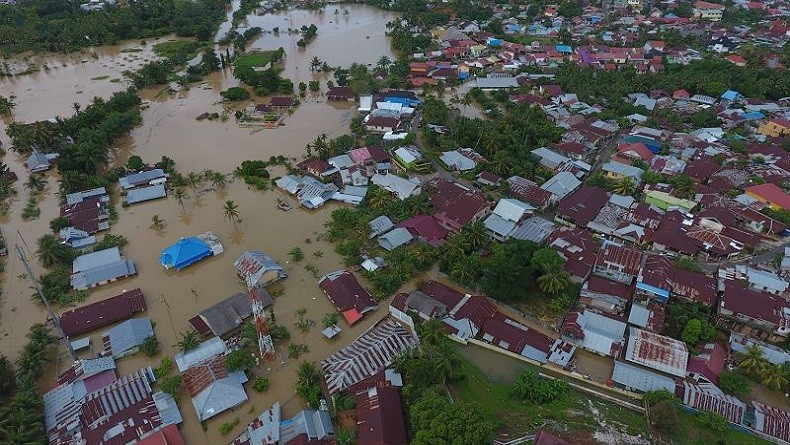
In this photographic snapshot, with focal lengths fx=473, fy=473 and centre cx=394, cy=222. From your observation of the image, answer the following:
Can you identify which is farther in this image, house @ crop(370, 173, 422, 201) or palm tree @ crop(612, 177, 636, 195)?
house @ crop(370, 173, 422, 201)

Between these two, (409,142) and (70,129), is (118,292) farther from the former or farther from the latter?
(409,142)

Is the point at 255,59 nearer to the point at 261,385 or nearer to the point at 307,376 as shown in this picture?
the point at 261,385

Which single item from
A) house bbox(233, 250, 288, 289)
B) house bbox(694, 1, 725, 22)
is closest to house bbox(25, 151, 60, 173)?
house bbox(233, 250, 288, 289)

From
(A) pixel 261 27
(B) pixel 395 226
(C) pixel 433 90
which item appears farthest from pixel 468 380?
(A) pixel 261 27

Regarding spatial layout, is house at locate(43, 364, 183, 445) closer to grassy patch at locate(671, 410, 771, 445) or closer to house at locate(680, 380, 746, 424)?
grassy patch at locate(671, 410, 771, 445)

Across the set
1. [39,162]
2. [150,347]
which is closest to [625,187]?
[150,347]

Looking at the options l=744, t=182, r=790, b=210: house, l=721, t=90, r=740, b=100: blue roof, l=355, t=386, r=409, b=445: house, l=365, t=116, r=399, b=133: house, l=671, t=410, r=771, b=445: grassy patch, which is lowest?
l=671, t=410, r=771, b=445: grassy patch
